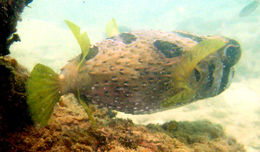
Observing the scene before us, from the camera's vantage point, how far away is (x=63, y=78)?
209 centimetres

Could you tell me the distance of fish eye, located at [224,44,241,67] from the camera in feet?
10.6

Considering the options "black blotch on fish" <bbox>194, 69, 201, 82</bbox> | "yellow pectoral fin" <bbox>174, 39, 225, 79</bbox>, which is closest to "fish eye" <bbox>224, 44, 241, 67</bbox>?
"black blotch on fish" <bbox>194, 69, 201, 82</bbox>

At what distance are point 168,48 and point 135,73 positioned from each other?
0.79 m

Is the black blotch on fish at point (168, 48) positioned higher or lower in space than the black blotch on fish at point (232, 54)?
higher

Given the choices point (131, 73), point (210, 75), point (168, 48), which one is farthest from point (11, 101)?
point (210, 75)

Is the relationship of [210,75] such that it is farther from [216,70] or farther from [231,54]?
[231,54]

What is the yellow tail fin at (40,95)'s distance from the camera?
167cm

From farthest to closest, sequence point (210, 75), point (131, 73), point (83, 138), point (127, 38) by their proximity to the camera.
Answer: point (210, 75) < point (127, 38) < point (131, 73) < point (83, 138)

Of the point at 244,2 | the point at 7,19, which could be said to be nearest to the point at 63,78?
the point at 7,19

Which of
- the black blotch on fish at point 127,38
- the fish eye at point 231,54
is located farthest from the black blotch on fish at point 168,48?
the fish eye at point 231,54

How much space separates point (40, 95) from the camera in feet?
5.74

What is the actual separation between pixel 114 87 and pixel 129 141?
0.75 metres

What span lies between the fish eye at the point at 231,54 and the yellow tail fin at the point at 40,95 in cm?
313

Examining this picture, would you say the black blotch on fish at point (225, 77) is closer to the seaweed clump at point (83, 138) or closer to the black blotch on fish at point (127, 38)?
the seaweed clump at point (83, 138)
